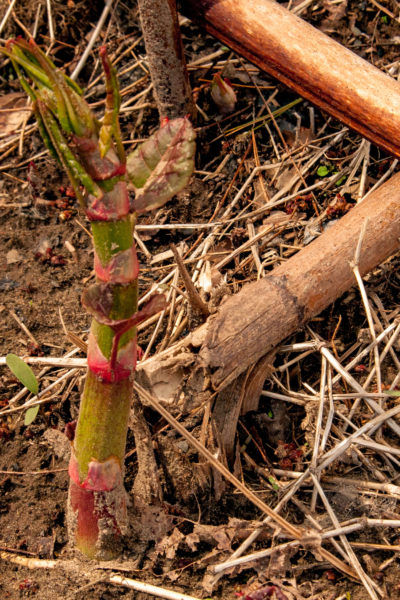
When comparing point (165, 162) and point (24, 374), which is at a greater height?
point (165, 162)

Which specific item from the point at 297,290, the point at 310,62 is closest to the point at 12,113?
the point at 310,62

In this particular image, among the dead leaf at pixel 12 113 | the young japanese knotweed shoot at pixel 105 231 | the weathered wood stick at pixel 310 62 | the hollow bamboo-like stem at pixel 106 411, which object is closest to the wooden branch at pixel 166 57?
the weathered wood stick at pixel 310 62

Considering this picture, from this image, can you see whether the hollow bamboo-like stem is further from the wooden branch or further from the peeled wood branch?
the wooden branch

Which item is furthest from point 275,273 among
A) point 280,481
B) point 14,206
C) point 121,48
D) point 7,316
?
point 121,48

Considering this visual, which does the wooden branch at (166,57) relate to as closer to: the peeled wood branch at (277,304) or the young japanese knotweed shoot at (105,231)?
the peeled wood branch at (277,304)

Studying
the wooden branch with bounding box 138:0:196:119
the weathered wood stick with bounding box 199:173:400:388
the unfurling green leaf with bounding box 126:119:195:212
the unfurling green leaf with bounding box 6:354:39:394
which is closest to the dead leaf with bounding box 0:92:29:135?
the wooden branch with bounding box 138:0:196:119

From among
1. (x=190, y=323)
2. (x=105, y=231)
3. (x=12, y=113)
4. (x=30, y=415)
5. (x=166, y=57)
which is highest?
(x=166, y=57)

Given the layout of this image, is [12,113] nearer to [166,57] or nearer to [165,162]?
[166,57]
